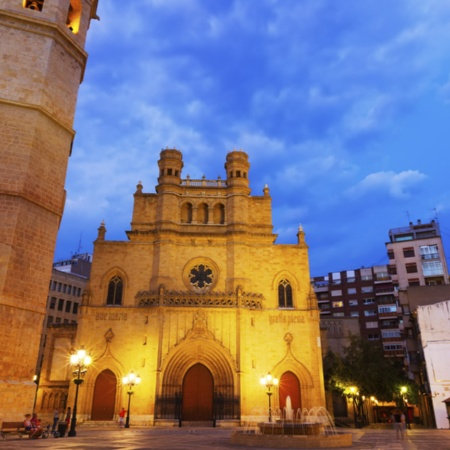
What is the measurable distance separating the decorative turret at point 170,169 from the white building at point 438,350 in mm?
20975

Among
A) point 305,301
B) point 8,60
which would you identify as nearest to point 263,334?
point 305,301

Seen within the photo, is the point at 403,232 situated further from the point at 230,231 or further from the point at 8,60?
the point at 8,60

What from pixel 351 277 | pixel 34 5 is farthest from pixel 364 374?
pixel 351 277

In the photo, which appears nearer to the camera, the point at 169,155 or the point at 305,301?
the point at 305,301

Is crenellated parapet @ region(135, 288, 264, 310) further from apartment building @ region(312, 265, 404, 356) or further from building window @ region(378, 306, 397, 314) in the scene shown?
building window @ region(378, 306, 397, 314)

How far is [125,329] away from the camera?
97.1ft

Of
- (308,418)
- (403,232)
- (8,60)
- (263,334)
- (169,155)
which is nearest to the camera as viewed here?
(8,60)

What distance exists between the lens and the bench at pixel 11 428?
42.1ft

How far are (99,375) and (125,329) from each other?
10.8ft

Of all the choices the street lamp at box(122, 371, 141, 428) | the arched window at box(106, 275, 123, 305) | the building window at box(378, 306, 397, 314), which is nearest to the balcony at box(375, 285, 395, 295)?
the building window at box(378, 306, 397, 314)

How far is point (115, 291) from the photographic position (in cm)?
3114

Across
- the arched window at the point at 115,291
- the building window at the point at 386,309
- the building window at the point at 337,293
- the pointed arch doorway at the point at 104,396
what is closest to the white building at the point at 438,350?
the pointed arch doorway at the point at 104,396

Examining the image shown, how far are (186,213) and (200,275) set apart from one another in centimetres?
540

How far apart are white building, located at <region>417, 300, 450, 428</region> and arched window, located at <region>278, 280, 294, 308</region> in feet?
31.7
